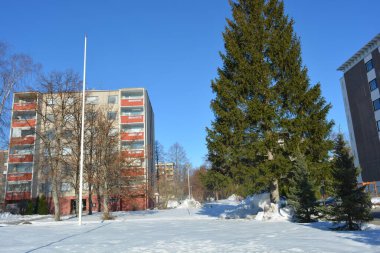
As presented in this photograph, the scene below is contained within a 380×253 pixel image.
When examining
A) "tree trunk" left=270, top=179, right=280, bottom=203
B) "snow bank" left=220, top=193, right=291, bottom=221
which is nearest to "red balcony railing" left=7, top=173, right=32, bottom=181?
"snow bank" left=220, top=193, right=291, bottom=221

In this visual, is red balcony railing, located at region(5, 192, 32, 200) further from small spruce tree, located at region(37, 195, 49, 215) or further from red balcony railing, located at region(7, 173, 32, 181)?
small spruce tree, located at region(37, 195, 49, 215)

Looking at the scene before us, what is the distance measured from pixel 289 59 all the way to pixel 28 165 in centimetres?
5043

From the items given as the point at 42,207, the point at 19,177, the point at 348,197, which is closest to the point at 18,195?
the point at 19,177

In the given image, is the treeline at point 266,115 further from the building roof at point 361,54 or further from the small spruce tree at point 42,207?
the small spruce tree at point 42,207

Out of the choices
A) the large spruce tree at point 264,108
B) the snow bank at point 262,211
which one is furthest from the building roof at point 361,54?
the snow bank at point 262,211

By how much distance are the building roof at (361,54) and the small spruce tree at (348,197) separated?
35.7 metres

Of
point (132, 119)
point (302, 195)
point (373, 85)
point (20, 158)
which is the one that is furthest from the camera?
point (132, 119)

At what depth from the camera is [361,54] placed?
4841cm

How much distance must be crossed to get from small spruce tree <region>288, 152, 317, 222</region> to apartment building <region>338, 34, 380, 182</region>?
31.4 m

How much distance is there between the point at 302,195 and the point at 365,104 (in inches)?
1499

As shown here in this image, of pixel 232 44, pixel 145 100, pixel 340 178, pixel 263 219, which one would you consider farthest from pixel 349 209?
pixel 145 100

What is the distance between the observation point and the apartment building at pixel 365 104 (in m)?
45.7

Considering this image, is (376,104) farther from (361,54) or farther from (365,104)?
(361,54)

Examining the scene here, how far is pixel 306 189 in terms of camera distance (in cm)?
1666
